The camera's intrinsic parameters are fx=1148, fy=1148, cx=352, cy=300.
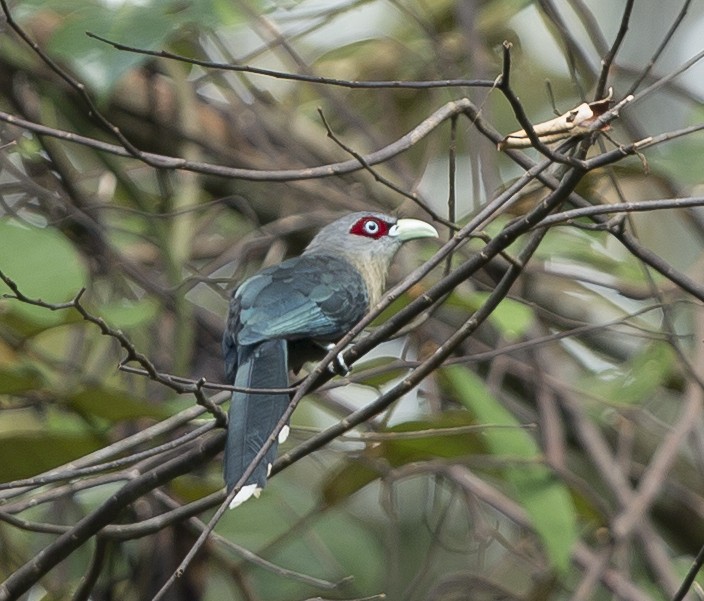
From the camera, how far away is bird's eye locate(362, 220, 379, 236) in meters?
4.72

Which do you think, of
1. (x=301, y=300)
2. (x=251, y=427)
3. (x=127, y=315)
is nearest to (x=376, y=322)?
(x=301, y=300)

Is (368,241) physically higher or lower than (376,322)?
higher

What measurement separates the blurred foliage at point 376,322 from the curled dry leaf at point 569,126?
84cm

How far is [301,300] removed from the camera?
393 cm

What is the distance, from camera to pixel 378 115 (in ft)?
19.0

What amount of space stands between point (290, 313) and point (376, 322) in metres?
0.46

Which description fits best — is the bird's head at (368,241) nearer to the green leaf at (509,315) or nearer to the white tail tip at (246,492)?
the green leaf at (509,315)

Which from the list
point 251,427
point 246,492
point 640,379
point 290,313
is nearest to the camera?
point 246,492

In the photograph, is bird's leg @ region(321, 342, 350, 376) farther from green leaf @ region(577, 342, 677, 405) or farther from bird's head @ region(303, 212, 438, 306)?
green leaf @ region(577, 342, 677, 405)

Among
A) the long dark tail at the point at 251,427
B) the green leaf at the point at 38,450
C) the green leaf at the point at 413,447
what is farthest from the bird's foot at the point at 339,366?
the green leaf at the point at 38,450

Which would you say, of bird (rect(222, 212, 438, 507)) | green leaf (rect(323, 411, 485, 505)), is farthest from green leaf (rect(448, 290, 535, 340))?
bird (rect(222, 212, 438, 507))

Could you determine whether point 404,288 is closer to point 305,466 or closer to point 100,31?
point 100,31

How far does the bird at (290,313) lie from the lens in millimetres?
3057

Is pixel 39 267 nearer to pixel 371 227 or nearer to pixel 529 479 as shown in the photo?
pixel 371 227
